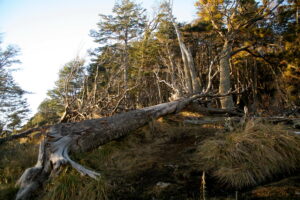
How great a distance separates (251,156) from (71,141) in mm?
2709

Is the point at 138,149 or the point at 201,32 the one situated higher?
the point at 201,32

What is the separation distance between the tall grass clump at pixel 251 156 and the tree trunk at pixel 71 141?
5.20 ft

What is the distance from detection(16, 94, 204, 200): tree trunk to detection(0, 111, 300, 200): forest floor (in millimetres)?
128

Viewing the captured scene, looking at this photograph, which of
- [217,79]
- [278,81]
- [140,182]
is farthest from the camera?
[217,79]

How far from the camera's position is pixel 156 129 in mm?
4484

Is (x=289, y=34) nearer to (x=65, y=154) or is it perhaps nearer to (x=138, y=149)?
(x=138, y=149)

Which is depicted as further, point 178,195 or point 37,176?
point 37,176

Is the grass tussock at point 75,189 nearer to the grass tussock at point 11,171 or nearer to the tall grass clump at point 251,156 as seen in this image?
the grass tussock at point 11,171

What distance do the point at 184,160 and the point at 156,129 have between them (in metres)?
1.82

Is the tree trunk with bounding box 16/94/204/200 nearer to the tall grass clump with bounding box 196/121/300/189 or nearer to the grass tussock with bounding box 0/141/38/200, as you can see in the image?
the grass tussock with bounding box 0/141/38/200

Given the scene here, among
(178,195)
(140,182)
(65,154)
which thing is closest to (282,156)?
(178,195)

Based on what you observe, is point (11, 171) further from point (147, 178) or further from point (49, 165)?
point (147, 178)

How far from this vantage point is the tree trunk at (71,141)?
215 centimetres

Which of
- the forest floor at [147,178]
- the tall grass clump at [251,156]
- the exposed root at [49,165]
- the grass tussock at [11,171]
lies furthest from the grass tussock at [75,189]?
the tall grass clump at [251,156]
